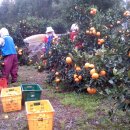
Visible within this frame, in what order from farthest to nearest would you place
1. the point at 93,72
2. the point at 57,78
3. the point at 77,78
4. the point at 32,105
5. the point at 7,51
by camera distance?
1. the point at 7,51
2. the point at 57,78
3. the point at 77,78
4. the point at 93,72
5. the point at 32,105

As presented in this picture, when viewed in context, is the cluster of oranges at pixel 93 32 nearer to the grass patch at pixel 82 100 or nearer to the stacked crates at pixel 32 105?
the grass patch at pixel 82 100

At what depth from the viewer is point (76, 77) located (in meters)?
7.24

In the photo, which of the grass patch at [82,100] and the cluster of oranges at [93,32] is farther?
the cluster of oranges at [93,32]

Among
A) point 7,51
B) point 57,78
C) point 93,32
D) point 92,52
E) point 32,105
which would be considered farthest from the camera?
point 7,51

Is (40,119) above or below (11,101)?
above

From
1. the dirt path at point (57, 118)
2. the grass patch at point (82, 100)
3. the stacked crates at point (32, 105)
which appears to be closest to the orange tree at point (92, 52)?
the grass patch at point (82, 100)

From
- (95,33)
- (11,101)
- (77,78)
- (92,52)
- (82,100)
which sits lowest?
(82,100)

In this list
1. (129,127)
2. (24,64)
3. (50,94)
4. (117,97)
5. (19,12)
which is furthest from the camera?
(19,12)

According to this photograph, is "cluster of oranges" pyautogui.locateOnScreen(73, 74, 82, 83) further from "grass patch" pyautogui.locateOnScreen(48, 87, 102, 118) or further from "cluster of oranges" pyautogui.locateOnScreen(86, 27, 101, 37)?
"cluster of oranges" pyautogui.locateOnScreen(86, 27, 101, 37)

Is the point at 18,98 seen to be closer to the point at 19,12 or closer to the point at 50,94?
the point at 50,94

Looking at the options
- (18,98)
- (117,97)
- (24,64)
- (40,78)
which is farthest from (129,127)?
(24,64)

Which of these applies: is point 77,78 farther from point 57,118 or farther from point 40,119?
point 40,119

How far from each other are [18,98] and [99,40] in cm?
283

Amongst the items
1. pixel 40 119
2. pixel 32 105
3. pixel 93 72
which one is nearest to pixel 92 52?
pixel 93 72
